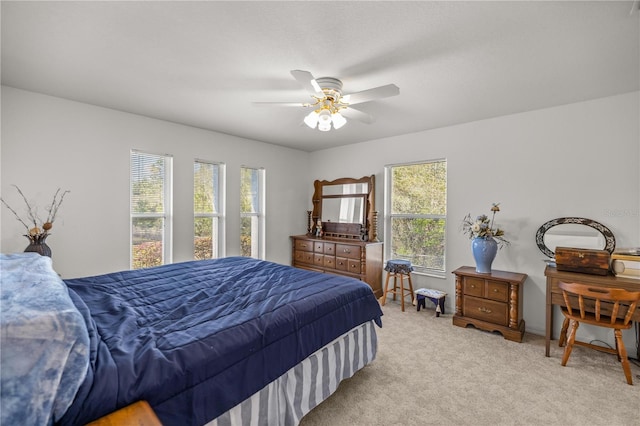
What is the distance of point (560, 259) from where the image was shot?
9.37ft

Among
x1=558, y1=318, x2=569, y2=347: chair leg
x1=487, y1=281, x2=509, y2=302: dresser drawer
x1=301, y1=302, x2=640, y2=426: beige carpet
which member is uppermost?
x1=487, y1=281, x2=509, y2=302: dresser drawer

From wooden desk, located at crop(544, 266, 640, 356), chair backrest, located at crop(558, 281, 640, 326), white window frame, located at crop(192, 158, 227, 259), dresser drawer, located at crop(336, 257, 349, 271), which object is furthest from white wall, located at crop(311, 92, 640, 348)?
white window frame, located at crop(192, 158, 227, 259)

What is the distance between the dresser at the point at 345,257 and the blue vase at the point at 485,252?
1494 millimetres

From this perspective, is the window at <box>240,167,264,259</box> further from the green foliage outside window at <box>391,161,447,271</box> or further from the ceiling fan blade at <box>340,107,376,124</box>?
the ceiling fan blade at <box>340,107,376,124</box>

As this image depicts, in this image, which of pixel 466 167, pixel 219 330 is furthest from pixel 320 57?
pixel 466 167

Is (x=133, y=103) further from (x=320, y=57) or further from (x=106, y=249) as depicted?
(x=320, y=57)

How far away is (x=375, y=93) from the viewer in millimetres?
2232

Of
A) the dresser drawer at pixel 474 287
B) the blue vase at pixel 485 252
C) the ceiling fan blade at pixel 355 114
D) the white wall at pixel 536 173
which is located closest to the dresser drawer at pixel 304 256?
the white wall at pixel 536 173

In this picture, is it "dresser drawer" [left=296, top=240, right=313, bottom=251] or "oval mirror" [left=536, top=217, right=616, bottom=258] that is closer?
"oval mirror" [left=536, top=217, right=616, bottom=258]

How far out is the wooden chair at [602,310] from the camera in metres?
2.26

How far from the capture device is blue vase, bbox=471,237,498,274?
330cm

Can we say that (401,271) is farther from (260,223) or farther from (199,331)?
(199,331)

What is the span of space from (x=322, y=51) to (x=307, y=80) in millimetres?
240

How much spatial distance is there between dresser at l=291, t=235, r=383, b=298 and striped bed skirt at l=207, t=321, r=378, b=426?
1906 millimetres
